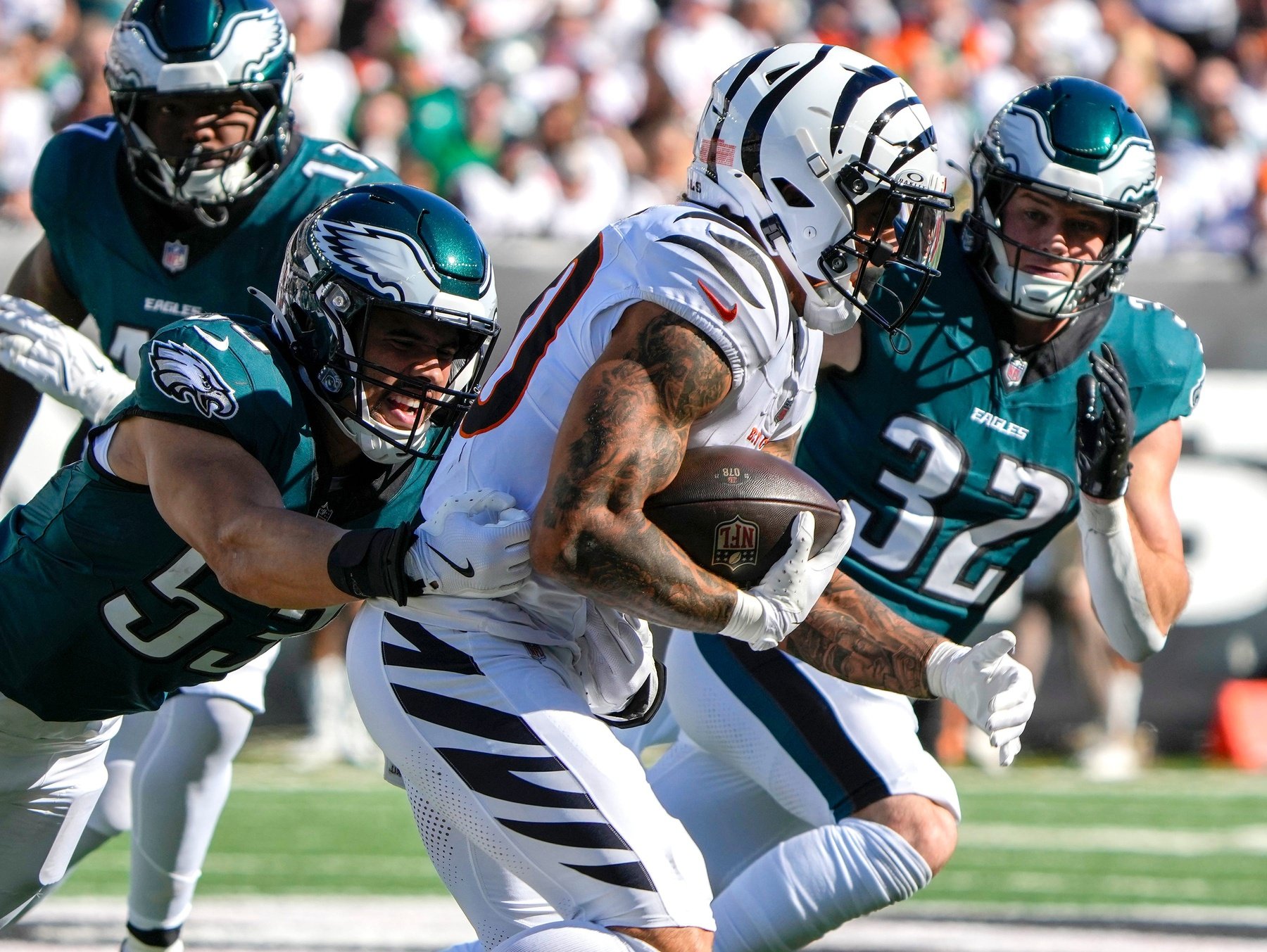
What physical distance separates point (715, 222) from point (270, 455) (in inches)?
30.2

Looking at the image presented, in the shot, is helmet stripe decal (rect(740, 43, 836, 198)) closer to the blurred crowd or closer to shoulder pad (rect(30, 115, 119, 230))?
shoulder pad (rect(30, 115, 119, 230))

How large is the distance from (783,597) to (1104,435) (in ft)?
3.10

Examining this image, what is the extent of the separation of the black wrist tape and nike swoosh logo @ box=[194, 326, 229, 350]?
1.44ft

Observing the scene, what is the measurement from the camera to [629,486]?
251 cm

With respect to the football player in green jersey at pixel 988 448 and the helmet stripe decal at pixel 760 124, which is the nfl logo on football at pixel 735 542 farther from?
the football player in green jersey at pixel 988 448

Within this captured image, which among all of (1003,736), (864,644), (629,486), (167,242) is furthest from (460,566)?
(167,242)

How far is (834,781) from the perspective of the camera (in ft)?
10.9

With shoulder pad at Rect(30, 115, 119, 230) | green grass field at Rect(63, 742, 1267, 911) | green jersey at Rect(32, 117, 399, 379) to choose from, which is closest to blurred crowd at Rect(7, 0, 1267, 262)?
green grass field at Rect(63, 742, 1267, 911)

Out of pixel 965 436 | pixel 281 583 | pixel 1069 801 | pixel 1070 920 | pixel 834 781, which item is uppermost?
pixel 965 436

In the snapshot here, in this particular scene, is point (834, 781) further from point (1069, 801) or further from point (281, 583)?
point (1069, 801)

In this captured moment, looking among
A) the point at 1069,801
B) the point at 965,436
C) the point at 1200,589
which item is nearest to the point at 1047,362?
the point at 965,436

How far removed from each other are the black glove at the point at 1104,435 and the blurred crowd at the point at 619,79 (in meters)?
4.76

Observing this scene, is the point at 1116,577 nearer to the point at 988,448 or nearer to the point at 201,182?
the point at 988,448

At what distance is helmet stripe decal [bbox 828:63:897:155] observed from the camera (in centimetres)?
284
